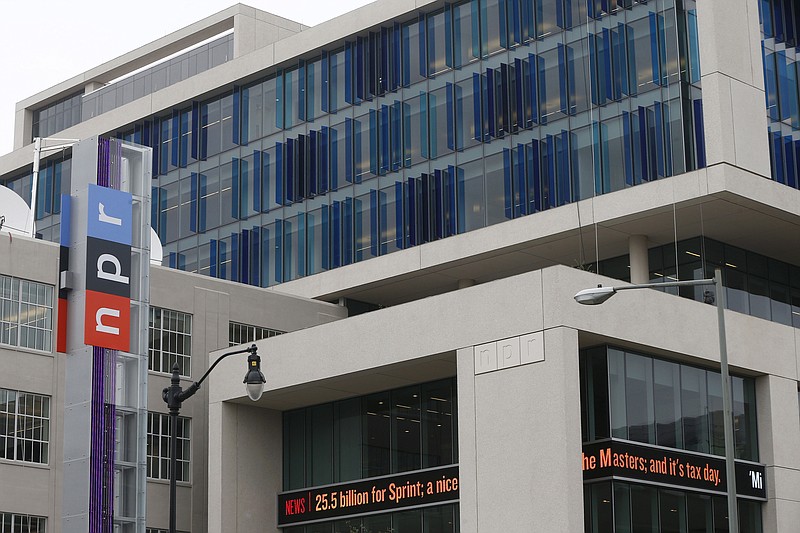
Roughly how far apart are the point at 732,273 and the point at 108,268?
21291mm

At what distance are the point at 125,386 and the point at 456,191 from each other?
52.4 ft

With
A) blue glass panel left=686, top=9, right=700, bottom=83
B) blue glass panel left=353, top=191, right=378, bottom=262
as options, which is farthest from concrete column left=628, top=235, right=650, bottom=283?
blue glass panel left=353, top=191, right=378, bottom=262

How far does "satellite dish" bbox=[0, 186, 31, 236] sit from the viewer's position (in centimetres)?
5069

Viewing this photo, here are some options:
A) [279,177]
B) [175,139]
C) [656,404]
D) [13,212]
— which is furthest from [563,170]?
[175,139]

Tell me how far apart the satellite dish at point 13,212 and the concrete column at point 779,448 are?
25934mm

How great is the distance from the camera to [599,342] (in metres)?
39.8

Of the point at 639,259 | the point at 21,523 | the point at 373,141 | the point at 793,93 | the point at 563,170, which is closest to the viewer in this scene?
the point at 21,523

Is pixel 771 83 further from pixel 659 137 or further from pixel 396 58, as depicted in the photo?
pixel 396 58

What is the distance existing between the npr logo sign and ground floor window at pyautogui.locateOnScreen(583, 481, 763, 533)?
1417 cm

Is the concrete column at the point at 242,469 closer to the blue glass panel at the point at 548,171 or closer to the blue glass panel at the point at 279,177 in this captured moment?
the blue glass panel at the point at 548,171

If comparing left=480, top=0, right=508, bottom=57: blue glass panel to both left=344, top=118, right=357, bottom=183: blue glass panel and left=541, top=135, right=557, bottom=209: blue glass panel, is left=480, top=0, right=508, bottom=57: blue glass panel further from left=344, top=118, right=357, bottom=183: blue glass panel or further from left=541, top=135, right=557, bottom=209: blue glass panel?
left=344, top=118, right=357, bottom=183: blue glass panel

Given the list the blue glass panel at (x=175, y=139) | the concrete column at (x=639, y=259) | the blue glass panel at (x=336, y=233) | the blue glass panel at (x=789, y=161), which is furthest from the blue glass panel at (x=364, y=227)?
the blue glass panel at (x=789, y=161)

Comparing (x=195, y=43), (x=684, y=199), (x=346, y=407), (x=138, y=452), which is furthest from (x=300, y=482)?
(x=195, y=43)

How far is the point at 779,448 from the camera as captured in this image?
43.2 metres
